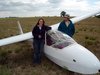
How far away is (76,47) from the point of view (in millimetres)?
10125

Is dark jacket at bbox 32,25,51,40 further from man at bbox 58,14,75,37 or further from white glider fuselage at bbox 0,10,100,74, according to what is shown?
man at bbox 58,14,75,37

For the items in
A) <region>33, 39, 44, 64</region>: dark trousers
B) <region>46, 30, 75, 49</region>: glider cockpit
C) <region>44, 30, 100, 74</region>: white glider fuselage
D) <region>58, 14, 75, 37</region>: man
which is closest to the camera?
<region>44, 30, 100, 74</region>: white glider fuselage

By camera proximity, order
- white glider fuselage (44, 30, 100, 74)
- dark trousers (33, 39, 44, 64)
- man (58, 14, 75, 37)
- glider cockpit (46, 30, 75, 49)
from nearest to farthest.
A: white glider fuselage (44, 30, 100, 74) < glider cockpit (46, 30, 75, 49) < dark trousers (33, 39, 44, 64) < man (58, 14, 75, 37)

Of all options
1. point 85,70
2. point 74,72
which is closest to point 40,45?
point 74,72

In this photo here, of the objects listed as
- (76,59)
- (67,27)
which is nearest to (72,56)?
(76,59)

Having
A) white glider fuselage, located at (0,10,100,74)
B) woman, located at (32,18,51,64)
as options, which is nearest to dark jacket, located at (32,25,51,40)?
woman, located at (32,18,51,64)

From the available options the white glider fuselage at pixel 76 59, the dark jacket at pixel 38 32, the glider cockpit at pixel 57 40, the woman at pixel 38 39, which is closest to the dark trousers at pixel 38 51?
the woman at pixel 38 39

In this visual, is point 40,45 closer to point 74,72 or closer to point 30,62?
point 30,62

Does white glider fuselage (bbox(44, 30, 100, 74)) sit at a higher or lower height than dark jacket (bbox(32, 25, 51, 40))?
lower

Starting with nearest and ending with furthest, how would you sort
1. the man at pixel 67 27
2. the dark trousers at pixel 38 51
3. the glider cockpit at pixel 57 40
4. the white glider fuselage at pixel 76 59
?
the white glider fuselage at pixel 76 59, the glider cockpit at pixel 57 40, the dark trousers at pixel 38 51, the man at pixel 67 27

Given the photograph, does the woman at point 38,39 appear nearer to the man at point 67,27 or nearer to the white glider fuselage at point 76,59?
the white glider fuselage at point 76,59

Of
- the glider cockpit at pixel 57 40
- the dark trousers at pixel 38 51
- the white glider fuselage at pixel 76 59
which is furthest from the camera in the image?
the dark trousers at pixel 38 51

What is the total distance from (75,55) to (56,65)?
1.82 metres

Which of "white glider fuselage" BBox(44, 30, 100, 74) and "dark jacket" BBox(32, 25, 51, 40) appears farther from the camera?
"dark jacket" BBox(32, 25, 51, 40)
